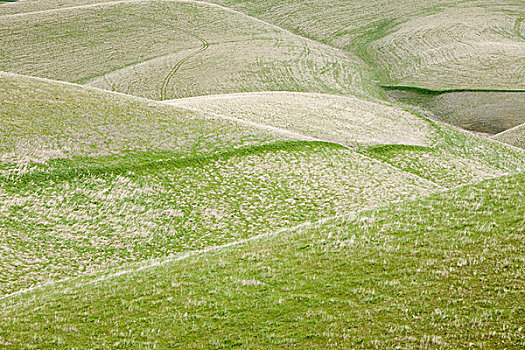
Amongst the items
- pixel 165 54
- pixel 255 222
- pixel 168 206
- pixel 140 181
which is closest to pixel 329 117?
pixel 255 222

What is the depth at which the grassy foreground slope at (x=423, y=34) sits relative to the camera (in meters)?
82.6

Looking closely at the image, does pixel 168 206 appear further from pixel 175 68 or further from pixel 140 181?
pixel 175 68

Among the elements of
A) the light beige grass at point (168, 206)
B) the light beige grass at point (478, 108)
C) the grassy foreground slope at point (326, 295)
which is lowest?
the light beige grass at point (478, 108)

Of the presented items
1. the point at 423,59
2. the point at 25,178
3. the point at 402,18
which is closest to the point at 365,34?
the point at 402,18

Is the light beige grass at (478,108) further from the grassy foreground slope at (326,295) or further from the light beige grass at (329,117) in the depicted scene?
the grassy foreground slope at (326,295)

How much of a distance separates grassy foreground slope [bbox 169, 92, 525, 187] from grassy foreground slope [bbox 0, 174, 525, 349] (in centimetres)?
1874

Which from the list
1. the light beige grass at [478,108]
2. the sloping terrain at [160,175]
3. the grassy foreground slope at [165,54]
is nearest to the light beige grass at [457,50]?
the light beige grass at [478,108]

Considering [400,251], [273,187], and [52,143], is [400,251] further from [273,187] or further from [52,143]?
[52,143]

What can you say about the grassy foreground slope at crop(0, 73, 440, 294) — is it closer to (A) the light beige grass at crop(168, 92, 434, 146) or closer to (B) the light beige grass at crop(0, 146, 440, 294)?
(B) the light beige grass at crop(0, 146, 440, 294)

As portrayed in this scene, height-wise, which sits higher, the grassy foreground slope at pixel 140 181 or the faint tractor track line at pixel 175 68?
the grassy foreground slope at pixel 140 181

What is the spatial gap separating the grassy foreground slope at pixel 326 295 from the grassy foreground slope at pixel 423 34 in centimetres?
6946

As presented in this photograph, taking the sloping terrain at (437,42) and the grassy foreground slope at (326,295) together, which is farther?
the sloping terrain at (437,42)

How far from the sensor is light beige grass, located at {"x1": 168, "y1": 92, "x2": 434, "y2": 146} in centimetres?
4141

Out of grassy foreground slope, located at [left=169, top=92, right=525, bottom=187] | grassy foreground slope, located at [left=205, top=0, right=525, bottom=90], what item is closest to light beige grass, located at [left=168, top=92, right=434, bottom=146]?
grassy foreground slope, located at [left=169, top=92, right=525, bottom=187]
